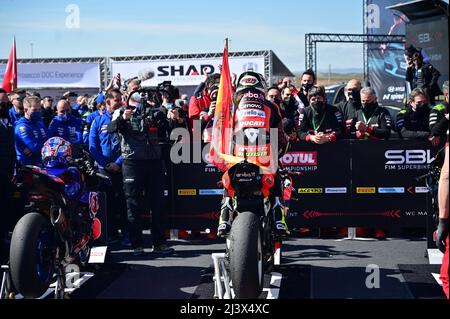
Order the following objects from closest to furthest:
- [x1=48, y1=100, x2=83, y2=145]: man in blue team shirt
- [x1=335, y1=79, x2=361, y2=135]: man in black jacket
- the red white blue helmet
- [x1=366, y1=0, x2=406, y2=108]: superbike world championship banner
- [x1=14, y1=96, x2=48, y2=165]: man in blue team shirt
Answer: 1. the red white blue helmet
2. [x1=14, y1=96, x2=48, y2=165]: man in blue team shirt
3. [x1=335, y1=79, x2=361, y2=135]: man in black jacket
4. [x1=48, y1=100, x2=83, y2=145]: man in blue team shirt
5. [x1=366, y1=0, x2=406, y2=108]: superbike world championship banner

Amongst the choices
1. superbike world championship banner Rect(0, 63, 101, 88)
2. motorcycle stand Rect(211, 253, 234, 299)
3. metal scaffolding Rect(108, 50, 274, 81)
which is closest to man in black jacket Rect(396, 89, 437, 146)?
motorcycle stand Rect(211, 253, 234, 299)

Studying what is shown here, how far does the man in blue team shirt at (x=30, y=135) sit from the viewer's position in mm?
9039

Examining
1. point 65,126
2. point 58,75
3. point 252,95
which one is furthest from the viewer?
point 58,75

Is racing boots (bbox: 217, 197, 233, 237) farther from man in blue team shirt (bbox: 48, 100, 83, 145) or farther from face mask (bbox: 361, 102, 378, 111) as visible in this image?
man in blue team shirt (bbox: 48, 100, 83, 145)

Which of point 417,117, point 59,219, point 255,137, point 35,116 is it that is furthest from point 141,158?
point 417,117

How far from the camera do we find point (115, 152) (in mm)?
9242

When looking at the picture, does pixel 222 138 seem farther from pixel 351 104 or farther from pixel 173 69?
pixel 173 69

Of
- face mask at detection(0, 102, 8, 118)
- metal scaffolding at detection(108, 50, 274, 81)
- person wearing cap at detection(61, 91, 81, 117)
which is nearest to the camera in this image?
face mask at detection(0, 102, 8, 118)

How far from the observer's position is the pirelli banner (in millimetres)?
9188

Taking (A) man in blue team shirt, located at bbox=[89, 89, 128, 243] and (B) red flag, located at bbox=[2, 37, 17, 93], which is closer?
(A) man in blue team shirt, located at bbox=[89, 89, 128, 243]

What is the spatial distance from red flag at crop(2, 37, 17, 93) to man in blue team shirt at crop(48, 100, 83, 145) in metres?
2.14

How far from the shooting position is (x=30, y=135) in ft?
29.6

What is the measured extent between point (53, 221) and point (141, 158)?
7.22ft
